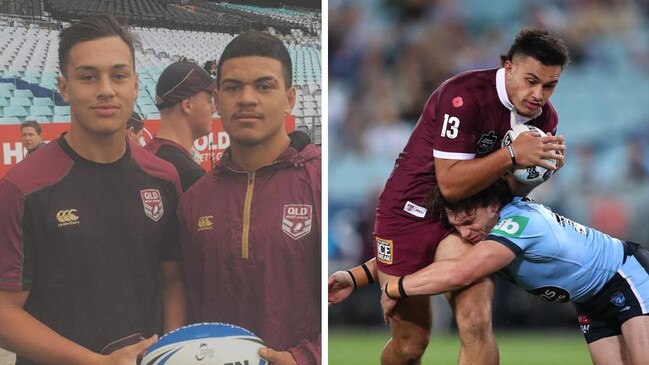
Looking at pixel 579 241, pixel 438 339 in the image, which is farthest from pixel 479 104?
pixel 438 339

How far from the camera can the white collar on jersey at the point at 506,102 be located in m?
3.96

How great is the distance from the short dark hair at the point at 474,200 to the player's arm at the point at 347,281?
0.68 metres

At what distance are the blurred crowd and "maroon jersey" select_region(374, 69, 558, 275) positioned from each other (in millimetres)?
2255

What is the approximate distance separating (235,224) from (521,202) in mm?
1339

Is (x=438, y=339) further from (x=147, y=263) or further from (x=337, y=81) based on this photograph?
(x=147, y=263)

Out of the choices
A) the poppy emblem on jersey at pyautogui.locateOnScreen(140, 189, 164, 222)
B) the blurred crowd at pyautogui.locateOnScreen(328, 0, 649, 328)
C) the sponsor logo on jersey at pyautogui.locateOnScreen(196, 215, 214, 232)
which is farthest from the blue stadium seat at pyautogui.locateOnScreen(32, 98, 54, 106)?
the blurred crowd at pyautogui.locateOnScreen(328, 0, 649, 328)

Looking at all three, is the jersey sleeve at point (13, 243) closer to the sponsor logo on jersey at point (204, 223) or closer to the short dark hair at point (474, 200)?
the sponsor logo on jersey at point (204, 223)

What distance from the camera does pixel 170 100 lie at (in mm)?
4289

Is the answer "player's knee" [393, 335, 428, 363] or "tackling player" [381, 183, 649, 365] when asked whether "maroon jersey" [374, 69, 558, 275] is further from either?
"player's knee" [393, 335, 428, 363]

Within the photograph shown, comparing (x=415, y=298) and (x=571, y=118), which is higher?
(x=571, y=118)

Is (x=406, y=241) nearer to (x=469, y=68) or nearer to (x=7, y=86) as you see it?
(x=7, y=86)

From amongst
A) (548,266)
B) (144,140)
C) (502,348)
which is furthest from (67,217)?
(502,348)

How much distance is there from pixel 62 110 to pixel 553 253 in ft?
7.18

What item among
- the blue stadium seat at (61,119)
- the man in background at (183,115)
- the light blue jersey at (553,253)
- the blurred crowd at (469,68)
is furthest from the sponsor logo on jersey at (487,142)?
the blurred crowd at (469,68)
